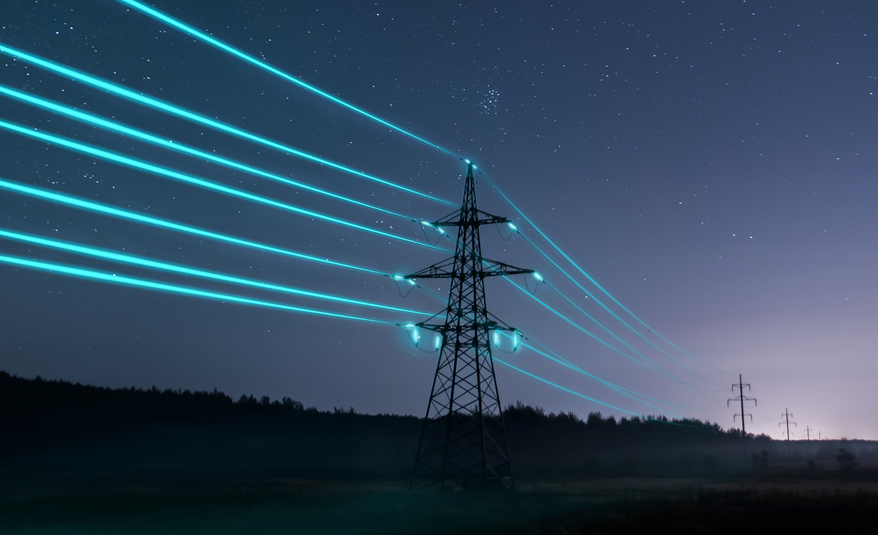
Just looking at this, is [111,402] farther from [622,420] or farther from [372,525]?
[622,420]

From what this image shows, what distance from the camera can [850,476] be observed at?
6094 cm

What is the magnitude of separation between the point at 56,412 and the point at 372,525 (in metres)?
59.9

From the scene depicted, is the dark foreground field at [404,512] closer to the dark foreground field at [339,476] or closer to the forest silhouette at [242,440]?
the dark foreground field at [339,476]

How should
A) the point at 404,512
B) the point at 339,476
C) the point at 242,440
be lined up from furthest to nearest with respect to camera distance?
the point at 242,440 → the point at 339,476 → the point at 404,512

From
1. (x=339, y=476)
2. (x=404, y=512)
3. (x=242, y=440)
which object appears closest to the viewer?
(x=404, y=512)

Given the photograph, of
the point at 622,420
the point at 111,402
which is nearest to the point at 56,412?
the point at 111,402

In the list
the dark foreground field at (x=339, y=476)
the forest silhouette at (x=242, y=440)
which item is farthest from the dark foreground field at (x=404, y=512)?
the forest silhouette at (x=242, y=440)

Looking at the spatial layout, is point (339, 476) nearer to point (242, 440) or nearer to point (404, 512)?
point (242, 440)

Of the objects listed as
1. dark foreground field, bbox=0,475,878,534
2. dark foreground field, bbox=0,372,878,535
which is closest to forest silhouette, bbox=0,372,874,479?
dark foreground field, bbox=0,372,878,535

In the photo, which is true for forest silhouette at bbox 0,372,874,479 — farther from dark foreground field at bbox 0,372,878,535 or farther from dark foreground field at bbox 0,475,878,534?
dark foreground field at bbox 0,475,878,534

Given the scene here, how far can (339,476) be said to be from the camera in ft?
185

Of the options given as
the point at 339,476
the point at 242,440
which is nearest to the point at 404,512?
the point at 339,476

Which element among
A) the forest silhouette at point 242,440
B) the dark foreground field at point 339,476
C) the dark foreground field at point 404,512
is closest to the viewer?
the dark foreground field at point 404,512

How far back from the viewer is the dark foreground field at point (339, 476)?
80.7 feet
